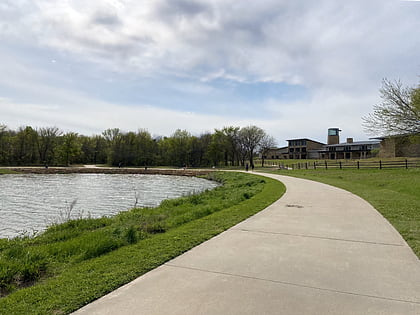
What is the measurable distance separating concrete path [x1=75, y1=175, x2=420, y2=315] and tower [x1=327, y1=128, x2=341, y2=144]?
268 ft

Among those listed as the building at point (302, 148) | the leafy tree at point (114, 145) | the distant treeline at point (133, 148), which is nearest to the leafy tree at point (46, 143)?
the distant treeline at point (133, 148)

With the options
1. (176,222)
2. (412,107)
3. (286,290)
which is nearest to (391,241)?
(286,290)

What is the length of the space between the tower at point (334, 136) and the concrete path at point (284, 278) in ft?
268

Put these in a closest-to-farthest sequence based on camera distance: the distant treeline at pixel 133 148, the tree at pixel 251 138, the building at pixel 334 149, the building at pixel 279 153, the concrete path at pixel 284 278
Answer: the concrete path at pixel 284 278 < the building at pixel 334 149 < the tree at pixel 251 138 < the distant treeline at pixel 133 148 < the building at pixel 279 153

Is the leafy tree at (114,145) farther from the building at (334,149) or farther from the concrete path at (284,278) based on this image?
the concrete path at (284,278)

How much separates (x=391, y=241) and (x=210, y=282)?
4.00 metres

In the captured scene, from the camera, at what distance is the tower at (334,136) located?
8025cm

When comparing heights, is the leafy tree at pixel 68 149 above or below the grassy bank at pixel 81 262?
above

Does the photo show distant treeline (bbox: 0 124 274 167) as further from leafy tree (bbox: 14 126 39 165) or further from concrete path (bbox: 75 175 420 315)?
concrete path (bbox: 75 175 420 315)

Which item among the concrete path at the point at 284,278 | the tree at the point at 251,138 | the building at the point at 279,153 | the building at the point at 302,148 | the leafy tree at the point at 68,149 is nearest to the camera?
the concrete path at the point at 284,278

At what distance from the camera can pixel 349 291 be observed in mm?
3229

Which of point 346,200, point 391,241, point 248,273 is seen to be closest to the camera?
point 248,273

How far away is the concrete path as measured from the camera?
9.48ft

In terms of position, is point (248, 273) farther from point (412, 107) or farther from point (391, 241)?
point (412, 107)
